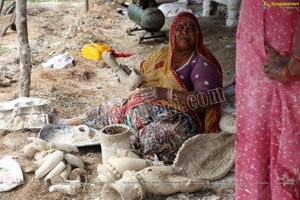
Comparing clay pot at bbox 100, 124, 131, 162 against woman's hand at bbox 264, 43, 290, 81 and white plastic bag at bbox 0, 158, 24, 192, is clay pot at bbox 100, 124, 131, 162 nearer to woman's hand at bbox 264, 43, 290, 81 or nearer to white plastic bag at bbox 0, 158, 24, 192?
white plastic bag at bbox 0, 158, 24, 192

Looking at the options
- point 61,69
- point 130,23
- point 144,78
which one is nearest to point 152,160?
point 144,78

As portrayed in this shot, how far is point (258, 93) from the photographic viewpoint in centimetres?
201

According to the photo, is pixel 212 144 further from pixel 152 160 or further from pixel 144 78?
pixel 144 78

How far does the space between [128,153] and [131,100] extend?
62 centimetres

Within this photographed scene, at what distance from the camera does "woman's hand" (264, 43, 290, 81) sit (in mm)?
1881

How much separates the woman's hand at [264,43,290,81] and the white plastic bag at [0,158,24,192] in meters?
1.92

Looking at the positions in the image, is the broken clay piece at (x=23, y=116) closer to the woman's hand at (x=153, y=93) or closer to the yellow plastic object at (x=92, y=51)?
the woman's hand at (x=153, y=93)

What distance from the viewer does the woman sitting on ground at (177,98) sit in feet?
11.1

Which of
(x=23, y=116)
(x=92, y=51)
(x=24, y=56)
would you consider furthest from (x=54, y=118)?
(x=92, y=51)

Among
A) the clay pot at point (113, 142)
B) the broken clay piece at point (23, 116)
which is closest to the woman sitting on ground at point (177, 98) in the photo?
the clay pot at point (113, 142)

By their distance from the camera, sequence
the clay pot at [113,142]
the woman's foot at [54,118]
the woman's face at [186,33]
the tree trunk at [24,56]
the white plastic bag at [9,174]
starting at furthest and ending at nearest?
the tree trunk at [24,56] → the woman's foot at [54,118] → the woman's face at [186,33] → the clay pot at [113,142] → the white plastic bag at [9,174]

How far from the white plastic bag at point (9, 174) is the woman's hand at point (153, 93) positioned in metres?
1.06

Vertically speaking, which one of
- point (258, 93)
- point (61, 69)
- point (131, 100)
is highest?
point (258, 93)

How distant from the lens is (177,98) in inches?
134
